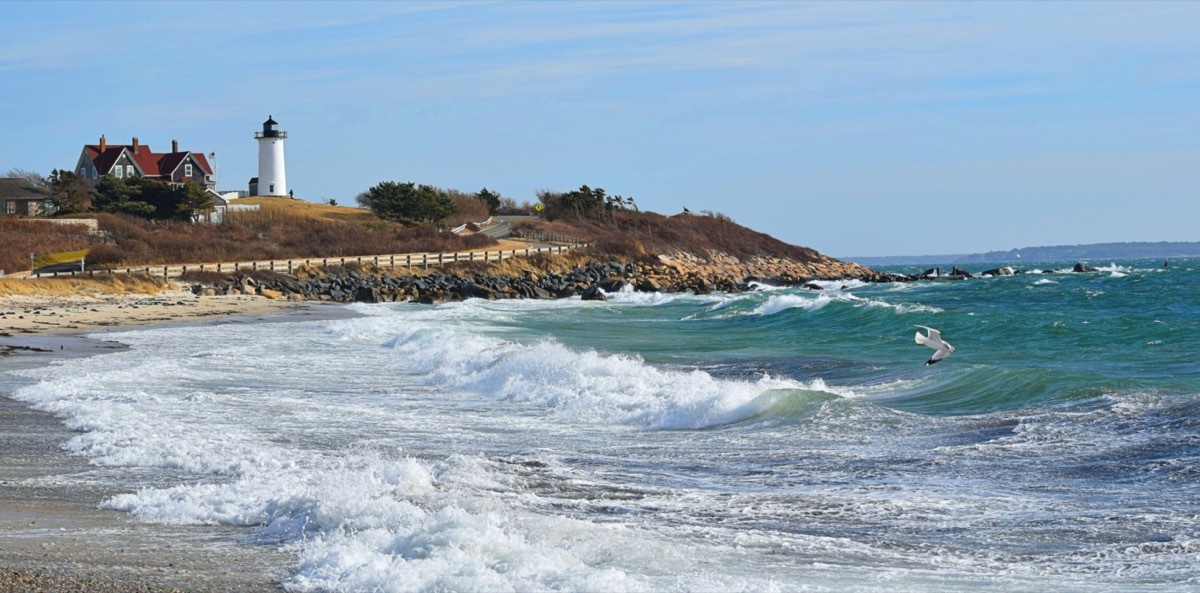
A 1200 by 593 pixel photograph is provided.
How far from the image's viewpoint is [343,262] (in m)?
55.3

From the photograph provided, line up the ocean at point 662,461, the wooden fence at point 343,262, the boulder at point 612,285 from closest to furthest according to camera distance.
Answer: the ocean at point 662,461 < the wooden fence at point 343,262 < the boulder at point 612,285

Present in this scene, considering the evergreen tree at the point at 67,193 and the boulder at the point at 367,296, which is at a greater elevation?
the evergreen tree at the point at 67,193

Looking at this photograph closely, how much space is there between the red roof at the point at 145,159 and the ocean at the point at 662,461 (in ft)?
193

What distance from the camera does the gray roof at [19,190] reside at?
6738 centimetres

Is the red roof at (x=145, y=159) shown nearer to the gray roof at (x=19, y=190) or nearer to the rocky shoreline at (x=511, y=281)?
the gray roof at (x=19, y=190)

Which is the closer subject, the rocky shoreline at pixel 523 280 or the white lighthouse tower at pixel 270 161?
the rocky shoreline at pixel 523 280

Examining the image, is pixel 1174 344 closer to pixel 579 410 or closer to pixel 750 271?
pixel 579 410

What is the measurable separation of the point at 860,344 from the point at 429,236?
44334 millimetres

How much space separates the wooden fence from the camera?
45.6 meters

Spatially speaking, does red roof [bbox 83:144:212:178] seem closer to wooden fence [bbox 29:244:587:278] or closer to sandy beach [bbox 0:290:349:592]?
wooden fence [bbox 29:244:587:278]

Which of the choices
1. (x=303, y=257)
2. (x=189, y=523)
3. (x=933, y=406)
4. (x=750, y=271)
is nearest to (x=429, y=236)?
(x=303, y=257)

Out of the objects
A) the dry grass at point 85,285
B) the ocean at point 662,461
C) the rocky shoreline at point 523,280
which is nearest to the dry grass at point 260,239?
the rocky shoreline at point 523,280

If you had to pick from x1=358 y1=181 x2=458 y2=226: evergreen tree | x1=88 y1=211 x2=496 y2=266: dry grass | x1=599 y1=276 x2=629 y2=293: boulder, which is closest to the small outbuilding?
x1=88 y1=211 x2=496 y2=266: dry grass

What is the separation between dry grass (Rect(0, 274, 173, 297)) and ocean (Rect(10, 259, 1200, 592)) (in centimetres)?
1558
